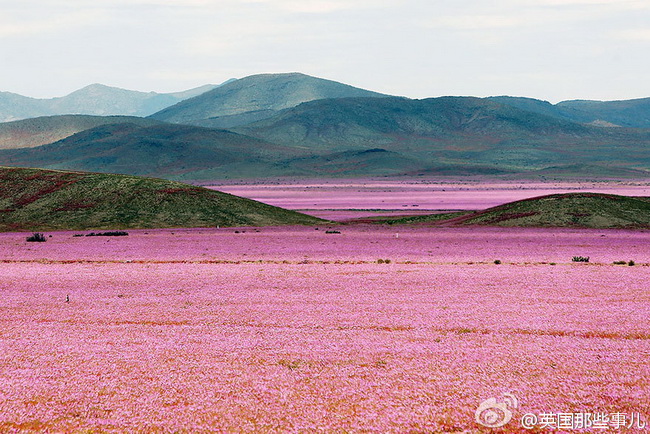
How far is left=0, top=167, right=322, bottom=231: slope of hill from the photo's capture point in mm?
60906

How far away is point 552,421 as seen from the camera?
10695mm

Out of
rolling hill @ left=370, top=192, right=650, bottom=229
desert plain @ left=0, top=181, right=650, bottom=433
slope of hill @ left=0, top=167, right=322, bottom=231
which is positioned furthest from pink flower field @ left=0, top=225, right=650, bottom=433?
slope of hill @ left=0, top=167, right=322, bottom=231

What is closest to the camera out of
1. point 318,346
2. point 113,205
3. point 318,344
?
point 318,346

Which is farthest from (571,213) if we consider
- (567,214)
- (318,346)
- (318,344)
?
(318,346)

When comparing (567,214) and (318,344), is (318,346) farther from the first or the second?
(567,214)

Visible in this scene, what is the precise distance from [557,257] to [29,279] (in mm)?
24118

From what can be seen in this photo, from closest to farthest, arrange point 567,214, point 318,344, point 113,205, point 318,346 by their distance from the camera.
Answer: point 318,346 < point 318,344 < point 567,214 < point 113,205

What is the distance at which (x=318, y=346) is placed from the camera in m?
15.0

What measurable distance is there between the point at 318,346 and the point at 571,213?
47.7 meters

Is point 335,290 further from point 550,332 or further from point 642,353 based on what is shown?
point 642,353

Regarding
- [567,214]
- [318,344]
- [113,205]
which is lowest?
[567,214]

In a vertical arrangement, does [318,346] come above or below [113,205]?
below

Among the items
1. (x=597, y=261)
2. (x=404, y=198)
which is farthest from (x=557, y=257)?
(x=404, y=198)

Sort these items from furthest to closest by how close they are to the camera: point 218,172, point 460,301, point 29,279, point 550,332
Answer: point 218,172 → point 29,279 → point 460,301 → point 550,332
